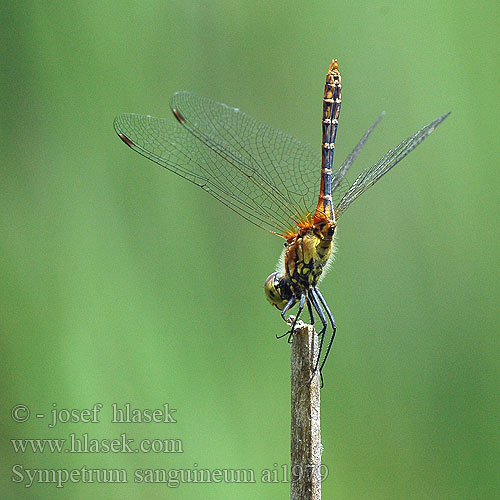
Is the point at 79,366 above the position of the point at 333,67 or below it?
below

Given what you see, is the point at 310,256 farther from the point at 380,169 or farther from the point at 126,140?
the point at 126,140

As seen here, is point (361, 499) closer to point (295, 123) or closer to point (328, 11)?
point (295, 123)

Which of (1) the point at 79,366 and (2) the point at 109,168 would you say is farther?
(2) the point at 109,168

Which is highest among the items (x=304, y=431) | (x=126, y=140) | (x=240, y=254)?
(x=126, y=140)

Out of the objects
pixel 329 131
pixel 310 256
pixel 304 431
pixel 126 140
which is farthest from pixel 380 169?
pixel 304 431

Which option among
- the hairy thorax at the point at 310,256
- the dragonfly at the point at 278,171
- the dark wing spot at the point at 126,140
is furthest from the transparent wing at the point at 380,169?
the dark wing spot at the point at 126,140

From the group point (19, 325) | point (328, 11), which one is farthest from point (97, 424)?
point (328, 11)
